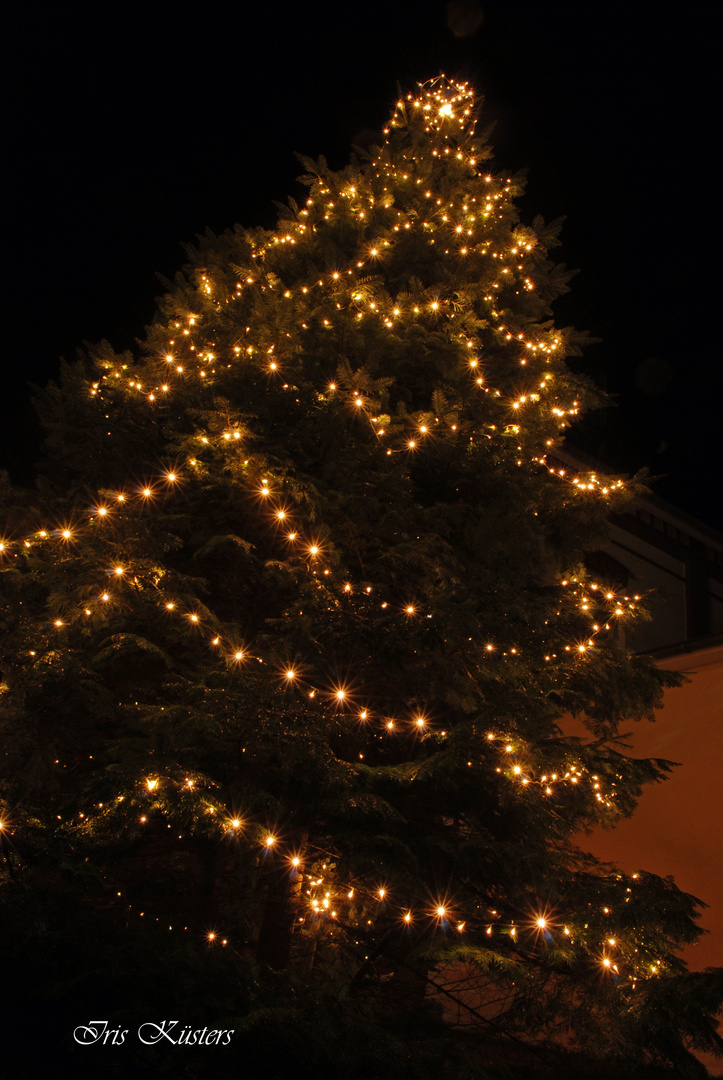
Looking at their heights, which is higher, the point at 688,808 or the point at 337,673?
the point at 688,808

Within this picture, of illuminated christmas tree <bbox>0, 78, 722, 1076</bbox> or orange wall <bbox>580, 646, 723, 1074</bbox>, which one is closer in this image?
illuminated christmas tree <bbox>0, 78, 722, 1076</bbox>

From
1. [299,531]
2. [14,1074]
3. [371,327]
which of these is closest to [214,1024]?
[14,1074]

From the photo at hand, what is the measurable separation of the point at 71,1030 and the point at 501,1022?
115 inches

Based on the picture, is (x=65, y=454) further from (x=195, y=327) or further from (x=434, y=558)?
(x=434, y=558)

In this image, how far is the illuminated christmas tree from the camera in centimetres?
378

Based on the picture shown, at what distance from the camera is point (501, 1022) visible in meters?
4.23

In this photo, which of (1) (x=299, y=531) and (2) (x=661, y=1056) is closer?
(2) (x=661, y=1056)

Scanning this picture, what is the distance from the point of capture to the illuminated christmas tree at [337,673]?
12.4 ft

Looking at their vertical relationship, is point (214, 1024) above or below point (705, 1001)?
below

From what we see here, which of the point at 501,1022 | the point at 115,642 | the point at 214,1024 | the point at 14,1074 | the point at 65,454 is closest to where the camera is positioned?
the point at 14,1074

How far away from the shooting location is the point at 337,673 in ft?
16.1

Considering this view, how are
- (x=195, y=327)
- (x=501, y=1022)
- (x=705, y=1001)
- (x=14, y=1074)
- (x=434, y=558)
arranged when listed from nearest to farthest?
(x=14, y=1074)
(x=705, y=1001)
(x=501, y=1022)
(x=434, y=558)
(x=195, y=327)

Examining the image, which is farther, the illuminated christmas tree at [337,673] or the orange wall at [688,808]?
the orange wall at [688,808]

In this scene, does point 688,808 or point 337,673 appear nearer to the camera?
point 337,673
